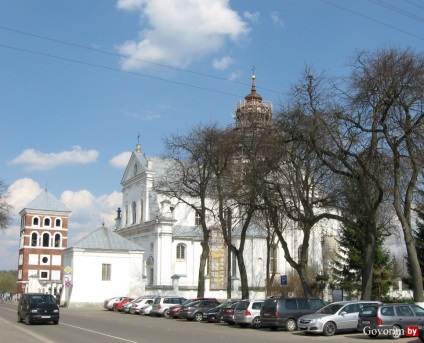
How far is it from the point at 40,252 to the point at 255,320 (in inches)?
2965

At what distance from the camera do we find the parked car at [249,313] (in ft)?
94.8

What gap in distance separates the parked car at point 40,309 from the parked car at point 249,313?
964 centimetres

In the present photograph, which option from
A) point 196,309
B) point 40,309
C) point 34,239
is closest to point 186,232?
point 196,309

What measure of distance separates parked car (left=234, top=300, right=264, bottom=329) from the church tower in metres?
71.8

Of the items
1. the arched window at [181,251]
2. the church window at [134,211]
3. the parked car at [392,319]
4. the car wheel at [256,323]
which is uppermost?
the church window at [134,211]

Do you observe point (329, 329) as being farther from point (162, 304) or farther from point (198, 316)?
point (162, 304)

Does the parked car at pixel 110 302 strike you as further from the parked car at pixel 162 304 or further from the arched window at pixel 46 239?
the arched window at pixel 46 239

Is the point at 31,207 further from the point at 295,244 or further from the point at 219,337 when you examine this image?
the point at 219,337

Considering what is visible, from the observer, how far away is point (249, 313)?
2909cm

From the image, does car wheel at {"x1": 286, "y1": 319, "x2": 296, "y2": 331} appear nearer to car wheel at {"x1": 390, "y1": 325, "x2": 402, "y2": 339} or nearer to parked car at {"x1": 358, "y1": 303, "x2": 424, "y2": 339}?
parked car at {"x1": 358, "y1": 303, "x2": 424, "y2": 339}

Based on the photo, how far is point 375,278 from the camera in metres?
47.4

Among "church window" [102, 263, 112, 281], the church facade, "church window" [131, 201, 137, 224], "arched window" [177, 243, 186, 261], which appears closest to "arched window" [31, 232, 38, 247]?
the church facade

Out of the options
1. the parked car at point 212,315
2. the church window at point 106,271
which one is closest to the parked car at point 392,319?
the parked car at point 212,315

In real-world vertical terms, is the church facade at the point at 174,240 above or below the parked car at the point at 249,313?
above
